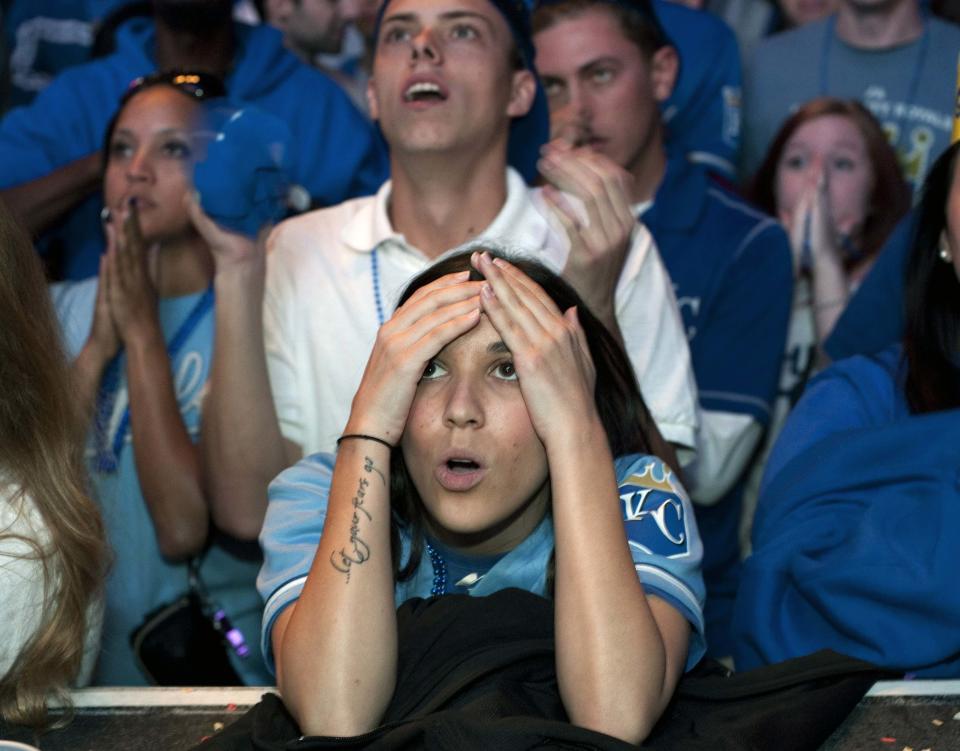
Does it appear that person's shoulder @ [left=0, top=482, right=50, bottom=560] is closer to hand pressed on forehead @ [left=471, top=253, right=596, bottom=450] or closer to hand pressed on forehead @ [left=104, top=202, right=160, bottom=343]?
hand pressed on forehead @ [left=471, top=253, right=596, bottom=450]

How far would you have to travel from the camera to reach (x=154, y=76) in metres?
2.39

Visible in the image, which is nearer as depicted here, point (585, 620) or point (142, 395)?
point (585, 620)

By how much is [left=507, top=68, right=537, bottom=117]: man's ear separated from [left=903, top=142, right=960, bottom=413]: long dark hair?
64 centimetres

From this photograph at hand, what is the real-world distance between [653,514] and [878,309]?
78 cm

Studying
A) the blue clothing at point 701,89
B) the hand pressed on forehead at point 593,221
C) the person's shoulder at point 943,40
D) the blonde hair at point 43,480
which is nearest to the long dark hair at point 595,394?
the hand pressed on forehead at point 593,221

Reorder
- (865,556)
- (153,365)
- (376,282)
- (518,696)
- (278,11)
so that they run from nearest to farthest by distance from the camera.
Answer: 1. (518,696)
2. (865,556)
3. (376,282)
4. (153,365)
5. (278,11)

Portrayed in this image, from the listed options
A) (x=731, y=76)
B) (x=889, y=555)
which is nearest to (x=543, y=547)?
(x=889, y=555)

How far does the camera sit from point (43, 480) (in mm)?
1483

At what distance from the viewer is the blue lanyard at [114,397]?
7.07 feet

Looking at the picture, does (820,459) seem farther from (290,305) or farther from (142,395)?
(142,395)

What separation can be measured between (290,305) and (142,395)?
0.29 meters

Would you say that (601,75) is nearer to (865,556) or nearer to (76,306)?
(76,306)

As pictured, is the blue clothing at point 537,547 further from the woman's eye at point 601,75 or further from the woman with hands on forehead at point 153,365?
the woman's eye at point 601,75

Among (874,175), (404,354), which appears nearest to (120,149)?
(404,354)
